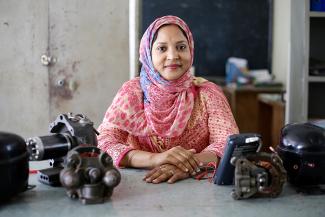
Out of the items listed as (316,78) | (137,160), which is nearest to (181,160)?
(137,160)

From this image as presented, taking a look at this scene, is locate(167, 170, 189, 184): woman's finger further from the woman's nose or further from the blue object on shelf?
the blue object on shelf

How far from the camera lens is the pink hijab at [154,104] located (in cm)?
202

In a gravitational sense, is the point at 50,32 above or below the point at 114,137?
above

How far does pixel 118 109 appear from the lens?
80.4 inches

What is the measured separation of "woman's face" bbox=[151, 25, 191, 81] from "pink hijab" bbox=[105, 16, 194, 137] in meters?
0.03

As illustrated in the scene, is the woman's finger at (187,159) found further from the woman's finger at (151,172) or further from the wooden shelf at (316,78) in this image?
the wooden shelf at (316,78)

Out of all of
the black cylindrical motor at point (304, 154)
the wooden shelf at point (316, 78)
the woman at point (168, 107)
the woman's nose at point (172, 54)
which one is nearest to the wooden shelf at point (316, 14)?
the wooden shelf at point (316, 78)

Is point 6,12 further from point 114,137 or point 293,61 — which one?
point 293,61

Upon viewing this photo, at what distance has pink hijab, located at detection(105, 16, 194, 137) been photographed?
202cm

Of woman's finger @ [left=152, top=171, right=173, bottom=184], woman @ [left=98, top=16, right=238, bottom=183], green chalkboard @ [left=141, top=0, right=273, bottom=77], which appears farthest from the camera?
green chalkboard @ [left=141, top=0, right=273, bottom=77]

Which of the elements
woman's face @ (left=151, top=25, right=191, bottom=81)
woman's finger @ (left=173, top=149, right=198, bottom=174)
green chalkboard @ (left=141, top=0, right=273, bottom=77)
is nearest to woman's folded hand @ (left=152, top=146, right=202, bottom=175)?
woman's finger @ (left=173, top=149, right=198, bottom=174)

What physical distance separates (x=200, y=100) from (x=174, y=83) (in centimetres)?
15

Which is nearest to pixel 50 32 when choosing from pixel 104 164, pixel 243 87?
pixel 104 164

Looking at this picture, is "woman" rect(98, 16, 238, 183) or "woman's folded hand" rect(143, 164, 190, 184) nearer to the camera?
"woman's folded hand" rect(143, 164, 190, 184)
